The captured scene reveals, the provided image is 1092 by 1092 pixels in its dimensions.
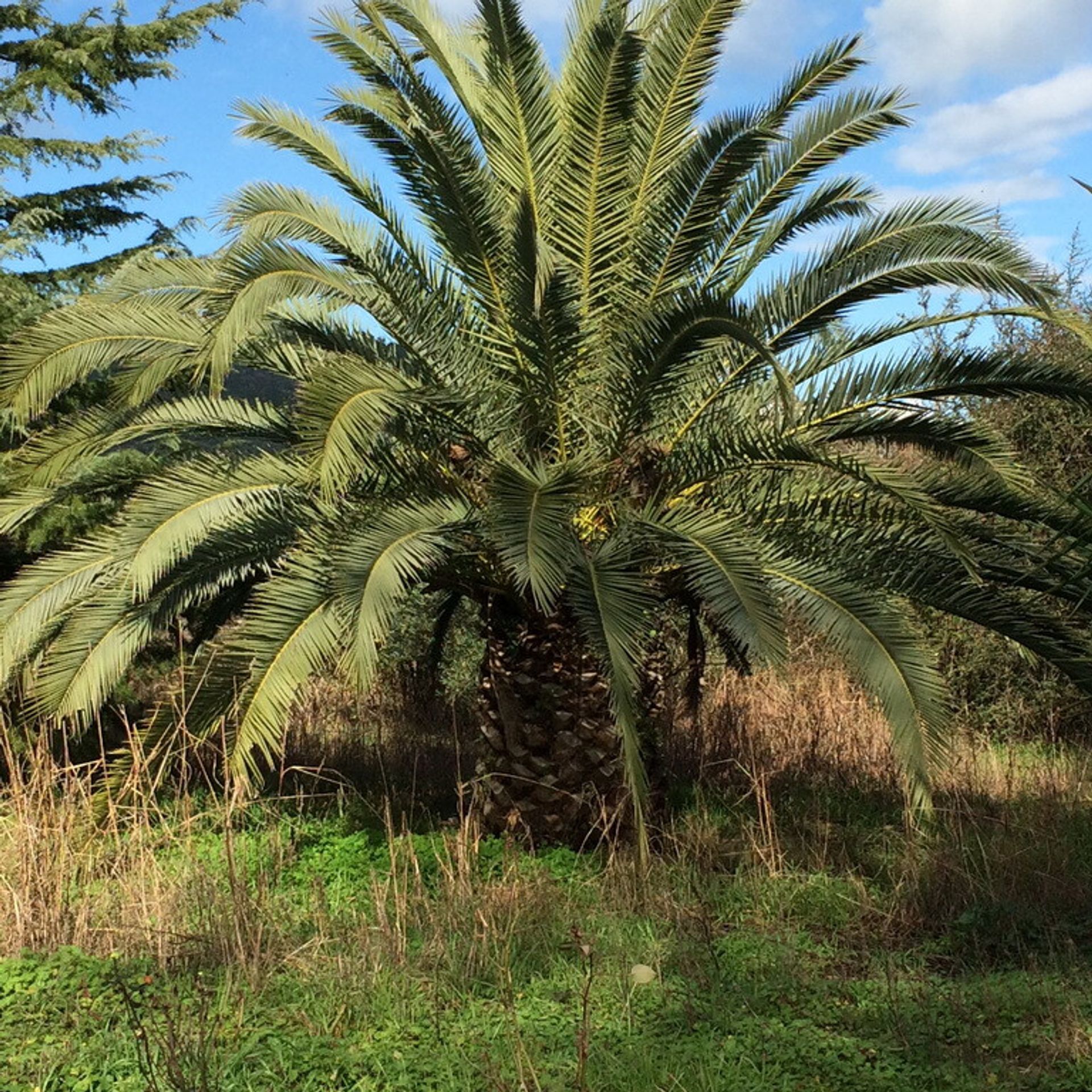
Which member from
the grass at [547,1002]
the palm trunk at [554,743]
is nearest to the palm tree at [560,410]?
the palm trunk at [554,743]

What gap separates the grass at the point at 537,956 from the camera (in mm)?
4633

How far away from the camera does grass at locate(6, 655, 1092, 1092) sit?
4.63 metres

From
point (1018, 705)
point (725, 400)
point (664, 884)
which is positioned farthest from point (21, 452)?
point (1018, 705)

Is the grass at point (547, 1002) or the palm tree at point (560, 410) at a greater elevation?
the palm tree at point (560, 410)

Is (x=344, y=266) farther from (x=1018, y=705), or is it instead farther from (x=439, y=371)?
(x=1018, y=705)

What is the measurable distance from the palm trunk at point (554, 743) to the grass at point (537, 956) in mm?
294

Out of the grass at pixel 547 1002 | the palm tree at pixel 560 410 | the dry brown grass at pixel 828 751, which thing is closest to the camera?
the grass at pixel 547 1002

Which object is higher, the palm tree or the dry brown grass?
the palm tree

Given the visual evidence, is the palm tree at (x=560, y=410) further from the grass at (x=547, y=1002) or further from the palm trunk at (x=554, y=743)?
the grass at (x=547, y=1002)

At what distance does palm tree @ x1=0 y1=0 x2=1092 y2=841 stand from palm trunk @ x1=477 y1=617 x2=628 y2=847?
0.07 feet

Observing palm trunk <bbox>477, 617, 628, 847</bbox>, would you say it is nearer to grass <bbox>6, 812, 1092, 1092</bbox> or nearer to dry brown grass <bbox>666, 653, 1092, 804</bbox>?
grass <bbox>6, 812, 1092, 1092</bbox>

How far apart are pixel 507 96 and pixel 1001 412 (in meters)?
7.61

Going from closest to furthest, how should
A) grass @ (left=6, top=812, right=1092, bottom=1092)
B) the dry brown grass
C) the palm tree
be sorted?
grass @ (left=6, top=812, right=1092, bottom=1092) → the palm tree → the dry brown grass

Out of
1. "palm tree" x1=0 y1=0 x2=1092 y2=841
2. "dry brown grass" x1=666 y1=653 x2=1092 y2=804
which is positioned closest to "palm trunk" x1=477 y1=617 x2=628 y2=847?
"palm tree" x1=0 y1=0 x2=1092 y2=841
